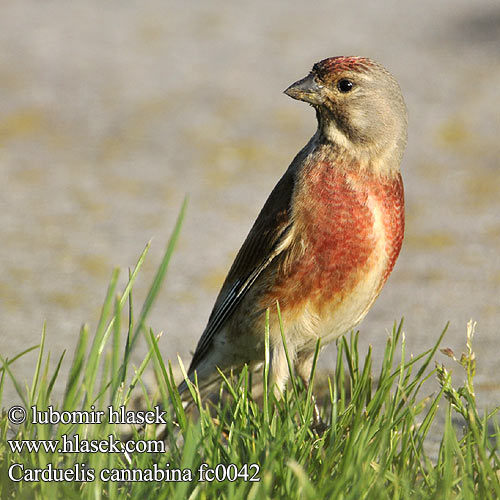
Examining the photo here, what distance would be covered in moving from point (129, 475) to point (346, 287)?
4.23 feet

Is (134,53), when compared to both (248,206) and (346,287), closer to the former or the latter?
(248,206)

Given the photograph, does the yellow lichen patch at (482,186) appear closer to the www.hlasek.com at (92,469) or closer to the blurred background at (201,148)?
the blurred background at (201,148)

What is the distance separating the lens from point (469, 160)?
647 cm

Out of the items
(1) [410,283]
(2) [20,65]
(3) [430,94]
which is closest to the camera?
(1) [410,283]

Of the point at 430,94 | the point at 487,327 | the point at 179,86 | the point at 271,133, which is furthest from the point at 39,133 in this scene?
the point at 487,327

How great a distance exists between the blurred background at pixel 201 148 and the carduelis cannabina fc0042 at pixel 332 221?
762mm

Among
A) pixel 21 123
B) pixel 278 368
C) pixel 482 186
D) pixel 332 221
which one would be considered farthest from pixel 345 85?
pixel 21 123

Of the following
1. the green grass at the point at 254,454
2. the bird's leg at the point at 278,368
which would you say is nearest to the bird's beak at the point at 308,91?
the bird's leg at the point at 278,368

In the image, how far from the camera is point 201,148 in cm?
683

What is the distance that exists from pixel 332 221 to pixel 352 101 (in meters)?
0.52

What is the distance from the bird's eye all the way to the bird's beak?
8 centimetres

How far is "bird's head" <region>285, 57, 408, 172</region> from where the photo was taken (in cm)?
353

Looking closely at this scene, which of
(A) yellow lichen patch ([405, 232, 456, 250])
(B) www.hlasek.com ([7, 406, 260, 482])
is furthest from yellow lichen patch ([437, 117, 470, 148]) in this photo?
(B) www.hlasek.com ([7, 406, 260, 482])

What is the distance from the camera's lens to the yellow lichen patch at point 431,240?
17.7 feet
